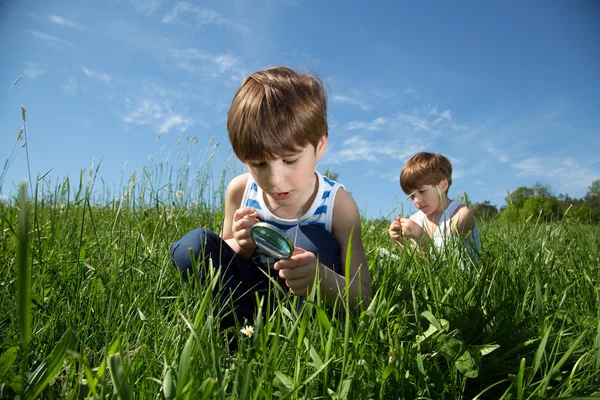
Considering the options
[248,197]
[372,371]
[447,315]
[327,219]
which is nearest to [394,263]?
[327,219]

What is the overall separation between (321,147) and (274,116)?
386 mm

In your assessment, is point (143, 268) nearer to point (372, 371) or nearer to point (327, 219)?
point (327, 219)

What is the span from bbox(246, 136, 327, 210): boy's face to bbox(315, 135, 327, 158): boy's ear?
0.10 meters

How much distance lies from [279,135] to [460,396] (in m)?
1.26

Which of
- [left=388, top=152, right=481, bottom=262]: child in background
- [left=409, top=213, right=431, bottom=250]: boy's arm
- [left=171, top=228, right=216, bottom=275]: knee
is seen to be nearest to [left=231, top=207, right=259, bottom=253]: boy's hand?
[left=171, top=228, right=216, bottom=275]: knee

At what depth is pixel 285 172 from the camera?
6.81 feet

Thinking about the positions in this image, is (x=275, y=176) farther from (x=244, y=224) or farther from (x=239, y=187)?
(x=239, y=187)

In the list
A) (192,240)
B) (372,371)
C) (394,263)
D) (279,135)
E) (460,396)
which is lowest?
(460,396)

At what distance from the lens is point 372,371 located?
1.32 meters

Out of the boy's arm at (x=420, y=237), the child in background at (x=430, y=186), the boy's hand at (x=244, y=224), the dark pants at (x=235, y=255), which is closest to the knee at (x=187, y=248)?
the dark pants at (x=235, y=255)

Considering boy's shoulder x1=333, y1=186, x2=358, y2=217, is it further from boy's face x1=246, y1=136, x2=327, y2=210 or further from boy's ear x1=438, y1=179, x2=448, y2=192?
boy's ear x1=438, y1=179, x2=448, y2=192

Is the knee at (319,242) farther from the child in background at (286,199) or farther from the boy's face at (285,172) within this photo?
the boy's face at (285,172)

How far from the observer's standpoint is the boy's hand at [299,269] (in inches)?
70.4

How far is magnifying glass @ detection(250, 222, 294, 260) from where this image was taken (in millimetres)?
1694
